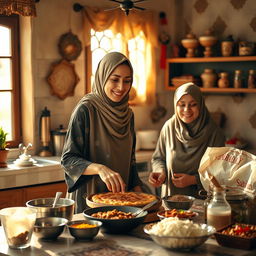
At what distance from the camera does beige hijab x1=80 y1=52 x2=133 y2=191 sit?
3.15 meters

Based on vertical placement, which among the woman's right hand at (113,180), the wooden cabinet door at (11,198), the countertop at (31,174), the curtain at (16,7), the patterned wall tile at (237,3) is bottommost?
the wooden cabinet door at (11,198)

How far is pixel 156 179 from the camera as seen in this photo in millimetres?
3488

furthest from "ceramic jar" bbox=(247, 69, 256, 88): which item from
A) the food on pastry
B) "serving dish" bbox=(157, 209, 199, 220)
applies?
"serving dish" bbox=(157, 209, 199, 220)

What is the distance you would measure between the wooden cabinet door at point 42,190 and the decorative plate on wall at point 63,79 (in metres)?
0.90

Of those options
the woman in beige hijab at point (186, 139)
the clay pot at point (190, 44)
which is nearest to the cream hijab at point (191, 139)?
the woman in beige hijab at point (186, 139)

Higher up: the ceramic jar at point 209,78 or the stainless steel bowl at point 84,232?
the ceramic jar at point 209,78

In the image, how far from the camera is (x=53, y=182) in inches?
181

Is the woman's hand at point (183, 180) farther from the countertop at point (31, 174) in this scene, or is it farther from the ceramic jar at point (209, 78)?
the ceramic jar at point (209, 78)

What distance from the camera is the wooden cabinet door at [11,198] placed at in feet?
14.1

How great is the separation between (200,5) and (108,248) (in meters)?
4.11

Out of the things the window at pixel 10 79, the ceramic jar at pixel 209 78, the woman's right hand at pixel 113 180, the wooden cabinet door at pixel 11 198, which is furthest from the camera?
the ceramic jar at pixel 209 78

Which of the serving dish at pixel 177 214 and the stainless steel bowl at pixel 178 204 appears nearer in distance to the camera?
the serving dish at pixel 177 214

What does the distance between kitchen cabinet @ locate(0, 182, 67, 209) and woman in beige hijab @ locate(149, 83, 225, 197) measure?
3.47 ft

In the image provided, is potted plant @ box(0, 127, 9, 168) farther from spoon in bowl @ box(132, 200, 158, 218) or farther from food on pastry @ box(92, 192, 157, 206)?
spoon in bowl @ box(132, 200, 158, 218)
